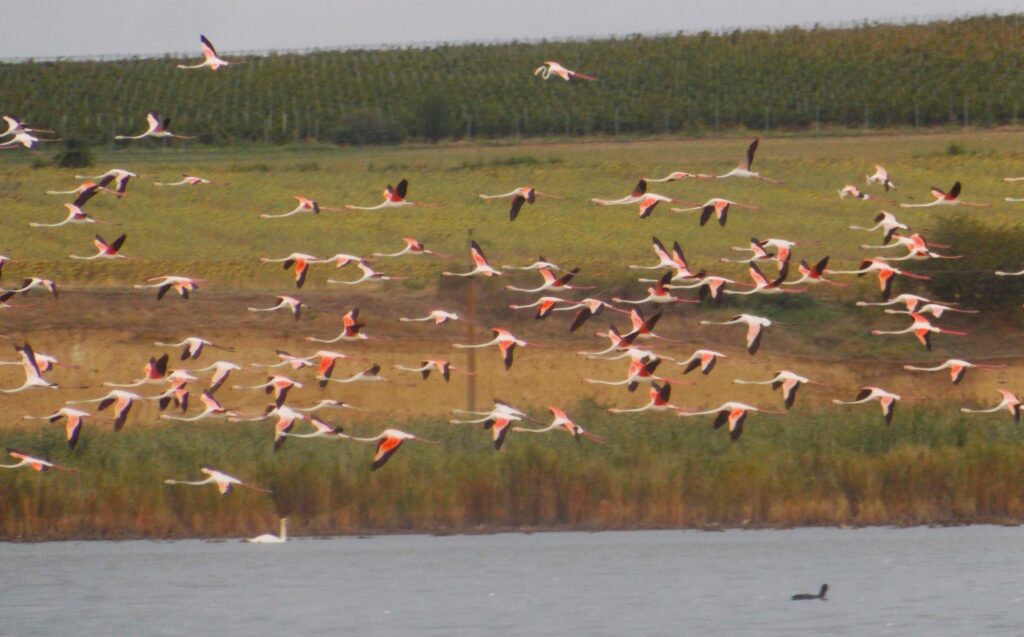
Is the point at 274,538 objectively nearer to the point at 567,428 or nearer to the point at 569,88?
the point at 567,428

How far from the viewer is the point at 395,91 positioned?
74625mm

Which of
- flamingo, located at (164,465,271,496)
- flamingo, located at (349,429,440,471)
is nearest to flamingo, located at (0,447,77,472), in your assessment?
flamingo, located at (164,465,271,496)

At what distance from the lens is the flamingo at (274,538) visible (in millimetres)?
25406

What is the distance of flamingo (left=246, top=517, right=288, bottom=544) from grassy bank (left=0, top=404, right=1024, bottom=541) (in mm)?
205

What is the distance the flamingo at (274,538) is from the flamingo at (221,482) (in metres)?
0.56

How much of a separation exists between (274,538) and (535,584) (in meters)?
3.42

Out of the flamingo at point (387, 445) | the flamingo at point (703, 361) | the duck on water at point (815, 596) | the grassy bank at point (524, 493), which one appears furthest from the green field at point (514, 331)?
the duck on water at point (815, 596)

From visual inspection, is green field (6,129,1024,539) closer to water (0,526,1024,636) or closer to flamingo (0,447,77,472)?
flamingo (0,447,77,472)

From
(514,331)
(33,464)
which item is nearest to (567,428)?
(33,464)

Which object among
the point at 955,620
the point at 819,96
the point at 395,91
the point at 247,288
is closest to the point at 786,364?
the point at 247,288

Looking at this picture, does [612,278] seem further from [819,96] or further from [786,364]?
[819,96]

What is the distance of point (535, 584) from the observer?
2488 centimetres

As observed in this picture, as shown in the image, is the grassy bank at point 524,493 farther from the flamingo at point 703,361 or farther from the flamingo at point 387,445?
the flamingo at point 703,361

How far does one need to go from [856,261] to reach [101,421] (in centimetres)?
1721
